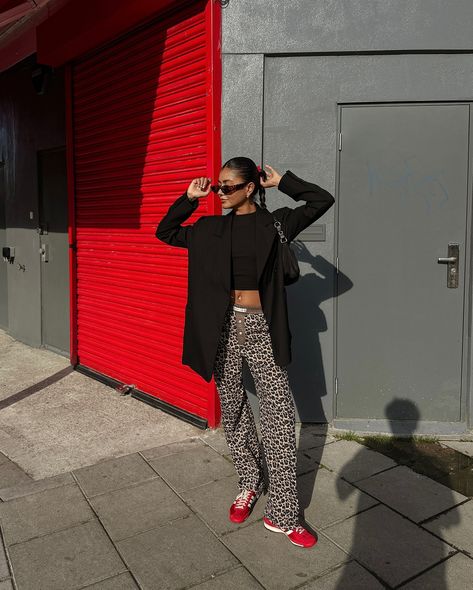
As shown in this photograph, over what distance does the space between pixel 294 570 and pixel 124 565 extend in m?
0.85

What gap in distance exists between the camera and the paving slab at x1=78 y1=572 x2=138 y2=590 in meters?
2.58

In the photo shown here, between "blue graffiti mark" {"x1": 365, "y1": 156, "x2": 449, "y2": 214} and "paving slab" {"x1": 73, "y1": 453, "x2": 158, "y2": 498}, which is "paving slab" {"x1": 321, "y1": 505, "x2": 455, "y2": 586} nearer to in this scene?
"paving slab" {"x1": 73, "y1": 453, "x2": 158, "y2": 498}

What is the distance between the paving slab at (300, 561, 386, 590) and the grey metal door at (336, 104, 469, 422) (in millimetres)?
1858

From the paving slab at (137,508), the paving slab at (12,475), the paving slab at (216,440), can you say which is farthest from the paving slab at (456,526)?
the paving slab at (12,475)

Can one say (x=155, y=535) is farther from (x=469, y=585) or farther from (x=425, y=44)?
(x=425, y=44)

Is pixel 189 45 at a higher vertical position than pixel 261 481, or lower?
higher

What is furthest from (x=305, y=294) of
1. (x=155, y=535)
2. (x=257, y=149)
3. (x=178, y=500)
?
(x=155, y=535)

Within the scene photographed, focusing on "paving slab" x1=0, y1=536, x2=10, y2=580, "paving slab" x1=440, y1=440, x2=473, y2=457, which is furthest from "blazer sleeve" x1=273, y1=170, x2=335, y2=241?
"paving slab" x1=440, y1=440, x2=473, y2=457

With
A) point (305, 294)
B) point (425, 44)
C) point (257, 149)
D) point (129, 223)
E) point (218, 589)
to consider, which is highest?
point (425, 44)

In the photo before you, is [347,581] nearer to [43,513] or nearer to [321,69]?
[43,513]

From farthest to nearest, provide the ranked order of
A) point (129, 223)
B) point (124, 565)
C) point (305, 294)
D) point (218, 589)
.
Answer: point (129, 223), point (305, 294), point (124, 565), point (218, 589)

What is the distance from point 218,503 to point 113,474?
0.83 metres

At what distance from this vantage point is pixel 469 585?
8.50ft

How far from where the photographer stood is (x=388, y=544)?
291 cm
